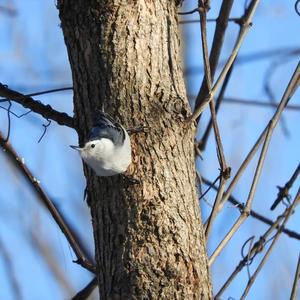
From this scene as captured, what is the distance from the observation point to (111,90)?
64.6 inches

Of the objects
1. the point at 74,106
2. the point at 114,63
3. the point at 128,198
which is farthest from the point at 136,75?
the point at 128,198

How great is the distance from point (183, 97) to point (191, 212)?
27 cm

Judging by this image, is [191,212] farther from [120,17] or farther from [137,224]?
[120,17]

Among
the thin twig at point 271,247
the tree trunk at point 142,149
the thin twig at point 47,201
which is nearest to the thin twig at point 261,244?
the thin twig at point 271,247

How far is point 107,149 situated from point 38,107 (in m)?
0.29

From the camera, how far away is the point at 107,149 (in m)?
1.55

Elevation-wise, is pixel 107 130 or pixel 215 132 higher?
pixel 215 132

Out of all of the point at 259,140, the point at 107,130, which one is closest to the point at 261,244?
the point at 259,140

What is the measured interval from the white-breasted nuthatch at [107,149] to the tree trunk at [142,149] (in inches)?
1.4

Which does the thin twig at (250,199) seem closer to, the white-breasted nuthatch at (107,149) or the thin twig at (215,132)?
the thin twig at (215,132)

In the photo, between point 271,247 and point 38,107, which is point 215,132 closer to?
point 271,247

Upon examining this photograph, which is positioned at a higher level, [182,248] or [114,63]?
[114,63]

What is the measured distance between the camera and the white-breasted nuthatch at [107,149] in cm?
154

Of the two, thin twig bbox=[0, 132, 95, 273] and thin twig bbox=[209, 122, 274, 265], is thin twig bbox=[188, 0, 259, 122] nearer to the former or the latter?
thin twig bbox=[209, 122, 274, 265]
